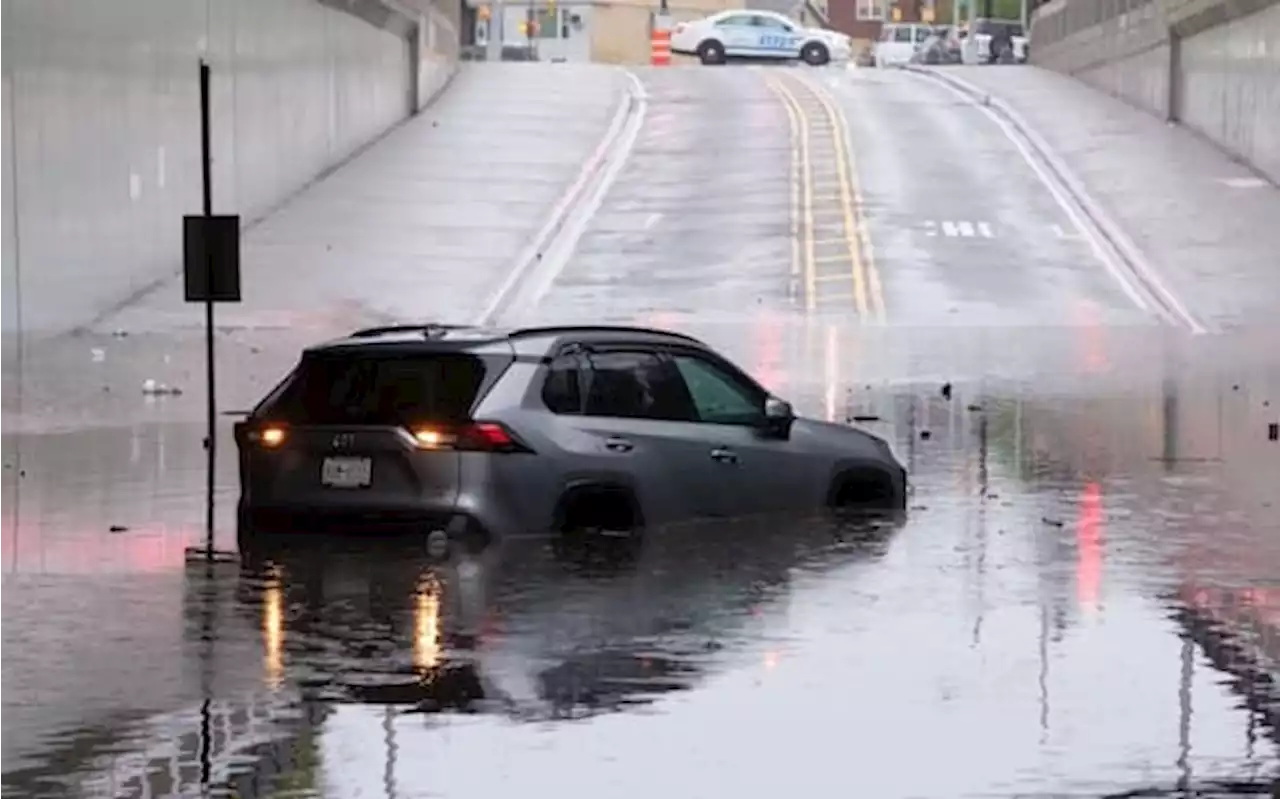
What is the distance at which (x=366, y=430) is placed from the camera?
13391 millimetres

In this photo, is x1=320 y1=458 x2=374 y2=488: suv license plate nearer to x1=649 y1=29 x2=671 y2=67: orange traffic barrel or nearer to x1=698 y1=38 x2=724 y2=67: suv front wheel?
x1=698 y1=38 x2=724 y2=67: suv front wheel

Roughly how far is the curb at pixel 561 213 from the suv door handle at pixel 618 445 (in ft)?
64.8

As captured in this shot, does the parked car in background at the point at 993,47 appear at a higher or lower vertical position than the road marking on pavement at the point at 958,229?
higher

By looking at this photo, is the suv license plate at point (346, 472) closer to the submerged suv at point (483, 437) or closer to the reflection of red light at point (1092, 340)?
the submerged suv at point (483, 437)

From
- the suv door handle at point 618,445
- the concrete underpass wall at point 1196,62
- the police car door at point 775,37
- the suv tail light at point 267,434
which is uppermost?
the police car door at point 775,37

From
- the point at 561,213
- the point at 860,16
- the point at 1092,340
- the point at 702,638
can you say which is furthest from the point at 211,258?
the point at 860,16

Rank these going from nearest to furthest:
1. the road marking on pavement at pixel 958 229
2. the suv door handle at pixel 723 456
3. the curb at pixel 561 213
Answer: the suv door handle at pixel 723 456 < the curb at pixel 561 213 < the road marking on pavement at pixel 958 229

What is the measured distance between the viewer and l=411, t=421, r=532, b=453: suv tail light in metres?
13.3

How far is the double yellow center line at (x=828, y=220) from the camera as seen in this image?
39.2m

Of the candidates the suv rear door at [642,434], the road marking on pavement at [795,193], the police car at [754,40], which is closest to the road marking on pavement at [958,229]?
the road marking on pavement at [795,193]

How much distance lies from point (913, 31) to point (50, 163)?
107487 millimetres

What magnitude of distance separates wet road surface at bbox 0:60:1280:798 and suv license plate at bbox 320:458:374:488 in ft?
1.41

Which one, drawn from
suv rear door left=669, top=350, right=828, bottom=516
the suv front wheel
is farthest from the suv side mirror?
the suv front wheel

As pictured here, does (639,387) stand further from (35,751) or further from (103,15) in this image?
(103,15)
